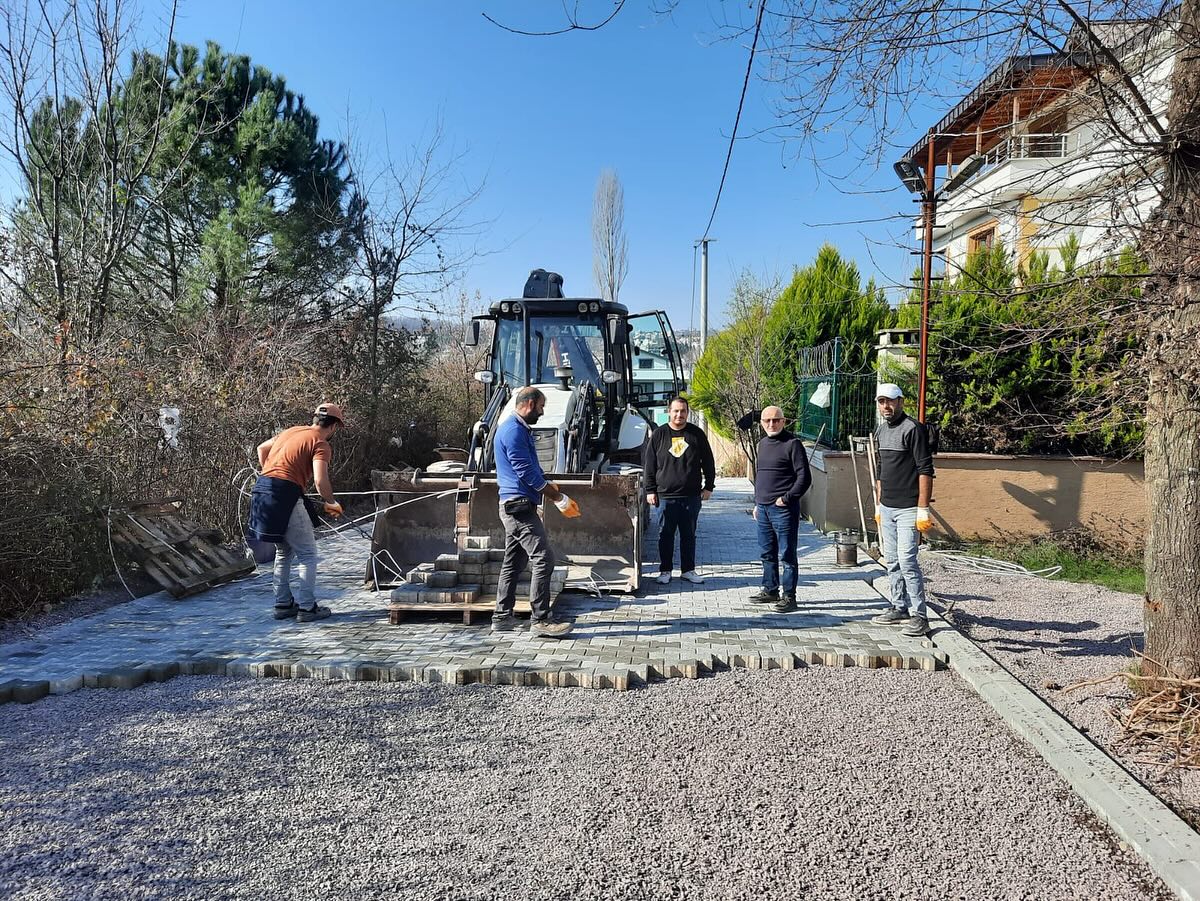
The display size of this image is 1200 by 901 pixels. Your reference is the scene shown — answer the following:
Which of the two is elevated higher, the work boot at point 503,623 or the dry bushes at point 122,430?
the dry bushes at point 122,430

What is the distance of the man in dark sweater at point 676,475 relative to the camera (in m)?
7.48

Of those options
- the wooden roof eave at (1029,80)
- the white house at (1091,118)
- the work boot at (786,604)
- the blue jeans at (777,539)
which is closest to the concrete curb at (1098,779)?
the work boot at (786,604)

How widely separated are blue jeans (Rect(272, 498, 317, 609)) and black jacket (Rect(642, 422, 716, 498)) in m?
3.07

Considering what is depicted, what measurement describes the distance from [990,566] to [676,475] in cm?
365

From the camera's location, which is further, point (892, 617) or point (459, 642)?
point (892, 617)

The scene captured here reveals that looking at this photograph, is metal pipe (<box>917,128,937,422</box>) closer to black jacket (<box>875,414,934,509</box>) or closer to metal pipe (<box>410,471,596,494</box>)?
black jacket (<box>875,414,934,509</box>)

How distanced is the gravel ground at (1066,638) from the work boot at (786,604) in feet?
4.13

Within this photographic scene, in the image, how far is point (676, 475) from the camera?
749 centimetres

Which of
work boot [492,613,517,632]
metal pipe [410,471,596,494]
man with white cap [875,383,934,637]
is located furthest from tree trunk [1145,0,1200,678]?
metal pipe [410,471,596,494]

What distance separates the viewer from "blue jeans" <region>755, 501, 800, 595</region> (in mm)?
6605

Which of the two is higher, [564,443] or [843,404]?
[843,404]

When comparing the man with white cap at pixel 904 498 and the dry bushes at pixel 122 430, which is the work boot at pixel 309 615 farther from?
the man with white cap at pixel 904 498

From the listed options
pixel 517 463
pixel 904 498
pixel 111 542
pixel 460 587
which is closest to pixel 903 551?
pixel 904 498

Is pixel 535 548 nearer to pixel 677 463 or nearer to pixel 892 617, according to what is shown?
pixel 677 463
